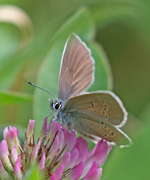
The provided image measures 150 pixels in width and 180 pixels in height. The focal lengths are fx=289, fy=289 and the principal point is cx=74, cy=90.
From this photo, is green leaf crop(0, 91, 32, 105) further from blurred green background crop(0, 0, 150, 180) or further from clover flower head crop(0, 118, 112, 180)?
clover flower head crop(0, 118, 112, 180)

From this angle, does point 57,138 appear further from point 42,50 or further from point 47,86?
point 42,50

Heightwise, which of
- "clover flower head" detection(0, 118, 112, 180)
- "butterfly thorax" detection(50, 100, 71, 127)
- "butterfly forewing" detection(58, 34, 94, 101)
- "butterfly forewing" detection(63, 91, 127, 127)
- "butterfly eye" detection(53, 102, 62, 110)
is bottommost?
"clover flower head" detection(0, 118, 112, 180)

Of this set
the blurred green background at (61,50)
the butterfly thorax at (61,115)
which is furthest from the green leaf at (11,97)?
the butterfly thorax at (61,115)

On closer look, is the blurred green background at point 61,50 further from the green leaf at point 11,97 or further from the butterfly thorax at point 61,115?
the butterfly thorax at point 61,115

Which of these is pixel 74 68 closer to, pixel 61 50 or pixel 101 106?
pixel 101 106

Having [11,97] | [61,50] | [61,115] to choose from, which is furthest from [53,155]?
[61,50]

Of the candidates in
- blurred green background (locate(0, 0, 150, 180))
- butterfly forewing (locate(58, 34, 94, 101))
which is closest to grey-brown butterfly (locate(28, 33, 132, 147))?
butterfly forewing (locate(58, 34, 94, 101))

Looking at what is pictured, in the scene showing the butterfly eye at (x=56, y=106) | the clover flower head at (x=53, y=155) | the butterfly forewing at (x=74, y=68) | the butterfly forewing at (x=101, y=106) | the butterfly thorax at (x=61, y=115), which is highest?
the butterfly forewing at (x=74, y=68)
